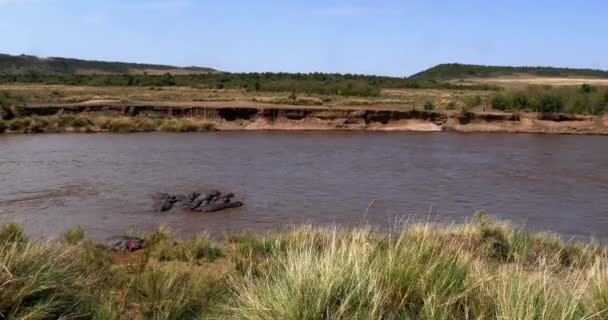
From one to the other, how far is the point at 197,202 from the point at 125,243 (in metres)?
5.43

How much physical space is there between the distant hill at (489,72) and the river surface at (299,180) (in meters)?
143

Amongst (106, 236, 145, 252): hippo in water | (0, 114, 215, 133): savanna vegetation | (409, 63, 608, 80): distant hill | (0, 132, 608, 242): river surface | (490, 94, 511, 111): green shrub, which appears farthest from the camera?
(409, 63, 608, 80): distant hill

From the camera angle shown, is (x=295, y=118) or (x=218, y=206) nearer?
(x=218, y=206)

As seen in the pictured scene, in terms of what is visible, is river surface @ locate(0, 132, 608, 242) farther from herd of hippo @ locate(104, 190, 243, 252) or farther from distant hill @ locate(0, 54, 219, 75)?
distant hill @ locate(0, 54, 219, 75)

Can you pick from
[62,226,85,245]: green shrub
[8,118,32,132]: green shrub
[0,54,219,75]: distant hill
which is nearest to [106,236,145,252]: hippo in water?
[62,226,85,245]: green shrub

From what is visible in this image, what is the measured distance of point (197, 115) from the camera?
40969mm

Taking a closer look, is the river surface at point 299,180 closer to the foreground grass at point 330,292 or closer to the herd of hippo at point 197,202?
the herd of hippo at point 197,202

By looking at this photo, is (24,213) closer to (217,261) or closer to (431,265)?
(217,261)

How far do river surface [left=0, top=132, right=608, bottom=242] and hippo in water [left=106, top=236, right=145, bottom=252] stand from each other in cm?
156

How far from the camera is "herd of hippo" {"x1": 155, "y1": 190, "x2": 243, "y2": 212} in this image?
54.0ft

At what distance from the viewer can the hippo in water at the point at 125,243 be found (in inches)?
441

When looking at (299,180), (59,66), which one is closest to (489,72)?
(59,66)

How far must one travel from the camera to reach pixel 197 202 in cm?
1692

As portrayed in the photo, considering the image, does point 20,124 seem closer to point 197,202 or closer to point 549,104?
point 197,202
